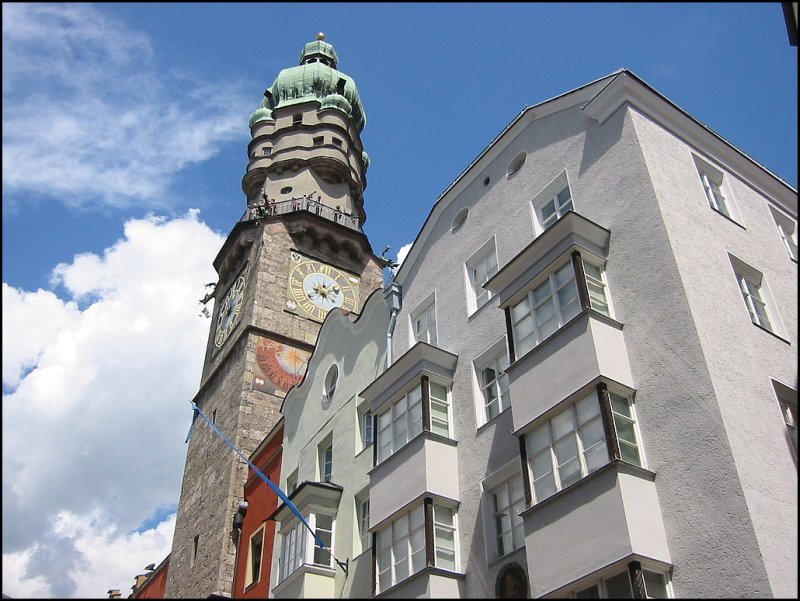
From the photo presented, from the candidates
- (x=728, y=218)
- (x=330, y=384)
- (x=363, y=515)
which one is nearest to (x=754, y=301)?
(x=728, y=218)

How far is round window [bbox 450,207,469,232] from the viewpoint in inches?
779

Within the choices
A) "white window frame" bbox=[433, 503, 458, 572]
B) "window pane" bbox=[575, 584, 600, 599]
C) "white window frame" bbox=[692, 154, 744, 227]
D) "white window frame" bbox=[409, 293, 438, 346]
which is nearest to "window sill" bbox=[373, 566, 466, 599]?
"white window frame" bbox=[433, 503, 458, 572]

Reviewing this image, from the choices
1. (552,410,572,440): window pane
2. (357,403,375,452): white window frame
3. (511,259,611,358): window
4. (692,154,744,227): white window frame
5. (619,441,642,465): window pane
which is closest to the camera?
(619,441,642,465): window pane

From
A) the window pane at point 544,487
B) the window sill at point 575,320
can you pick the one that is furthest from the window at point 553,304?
the window pane at point 544,487

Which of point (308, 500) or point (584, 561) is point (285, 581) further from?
point (584, 561)

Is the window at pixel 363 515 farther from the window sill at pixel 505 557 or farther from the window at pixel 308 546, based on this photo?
the window sill at pixel 505 557

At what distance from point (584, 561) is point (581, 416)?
228cm

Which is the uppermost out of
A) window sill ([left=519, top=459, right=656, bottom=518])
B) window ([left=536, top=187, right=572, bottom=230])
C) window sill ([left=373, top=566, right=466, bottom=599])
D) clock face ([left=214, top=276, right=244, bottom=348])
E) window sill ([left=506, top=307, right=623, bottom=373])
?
clock face ([left=214, top=276, right=244, bottom=348])

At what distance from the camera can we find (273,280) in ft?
121

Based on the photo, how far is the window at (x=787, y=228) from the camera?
16.5 meters

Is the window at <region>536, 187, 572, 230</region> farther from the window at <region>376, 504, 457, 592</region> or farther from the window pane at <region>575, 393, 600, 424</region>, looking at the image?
the window at <region>376, 504, 457, 592</region>

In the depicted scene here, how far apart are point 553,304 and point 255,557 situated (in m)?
14.6

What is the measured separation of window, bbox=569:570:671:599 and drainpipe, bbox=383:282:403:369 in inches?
375

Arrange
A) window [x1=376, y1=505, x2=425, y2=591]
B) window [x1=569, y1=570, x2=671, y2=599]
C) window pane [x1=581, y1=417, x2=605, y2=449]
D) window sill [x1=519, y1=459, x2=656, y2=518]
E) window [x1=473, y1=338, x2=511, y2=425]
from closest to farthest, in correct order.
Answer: window [x1=569, y1=570, x2=671, y2=599] → window sill [x1=519, y1=459, x2=656, y2=518] → window pane [x1=581, y1=417, x2=605, y2=449] → window [x1=376, y1=505, x2=425, y2=591] → window [x1=473, y1=338, x2=511, y2=425]
